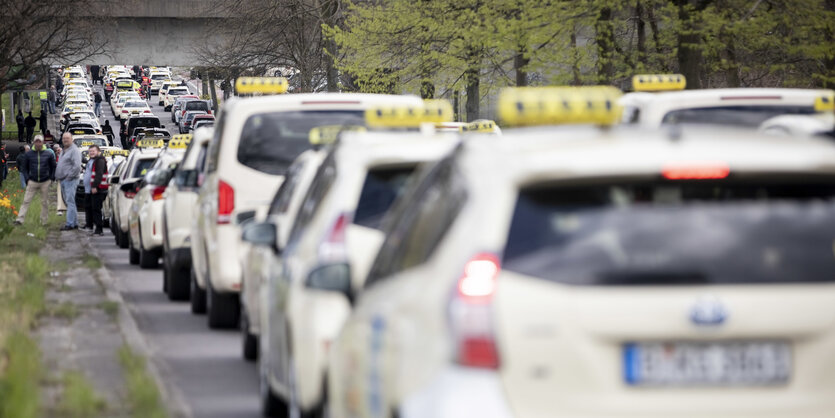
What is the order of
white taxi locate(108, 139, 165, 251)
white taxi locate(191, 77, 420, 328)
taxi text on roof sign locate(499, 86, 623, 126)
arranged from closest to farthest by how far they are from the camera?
taxi text on roof sign locate(499, 86, 623, 126) → white taxi locate(191, 77, 420, 328) → white taxi locate(108, 139, 165, 251)

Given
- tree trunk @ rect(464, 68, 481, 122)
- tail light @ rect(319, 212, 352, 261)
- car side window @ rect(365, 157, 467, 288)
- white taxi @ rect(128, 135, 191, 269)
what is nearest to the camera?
car side window @ rect(365, 157, 467, 288)

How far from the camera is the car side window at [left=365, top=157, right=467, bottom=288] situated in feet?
15.5

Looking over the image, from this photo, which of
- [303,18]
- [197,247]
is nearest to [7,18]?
[303,18]

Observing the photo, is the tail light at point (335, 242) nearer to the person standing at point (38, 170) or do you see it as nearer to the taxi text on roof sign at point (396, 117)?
the taxi text on roof sign at point (396, 117)

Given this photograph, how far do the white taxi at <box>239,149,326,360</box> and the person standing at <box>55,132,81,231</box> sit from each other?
17.8 m

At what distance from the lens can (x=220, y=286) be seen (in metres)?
12.6

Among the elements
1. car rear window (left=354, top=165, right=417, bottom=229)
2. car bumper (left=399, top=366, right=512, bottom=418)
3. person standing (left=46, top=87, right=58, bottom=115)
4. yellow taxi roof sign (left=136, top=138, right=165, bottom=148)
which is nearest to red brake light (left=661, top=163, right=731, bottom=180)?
car bumper (left=399, top=366, right=512, bottom=418)

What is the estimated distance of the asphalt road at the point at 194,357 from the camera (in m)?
9.38

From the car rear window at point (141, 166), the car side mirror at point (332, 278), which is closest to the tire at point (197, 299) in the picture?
the car side mirror at point (332, 278)

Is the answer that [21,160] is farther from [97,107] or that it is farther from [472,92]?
[97,107]

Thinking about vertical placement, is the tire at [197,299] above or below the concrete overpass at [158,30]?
below

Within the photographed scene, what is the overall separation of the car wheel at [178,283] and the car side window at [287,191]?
537 centimetres

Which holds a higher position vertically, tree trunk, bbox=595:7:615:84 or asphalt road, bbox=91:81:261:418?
tree trunk, bbox=595:7:615:84

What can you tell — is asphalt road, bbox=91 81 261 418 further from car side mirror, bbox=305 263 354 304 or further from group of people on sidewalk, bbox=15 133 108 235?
group of people on sidewalk, bbox=15 133 108 235
